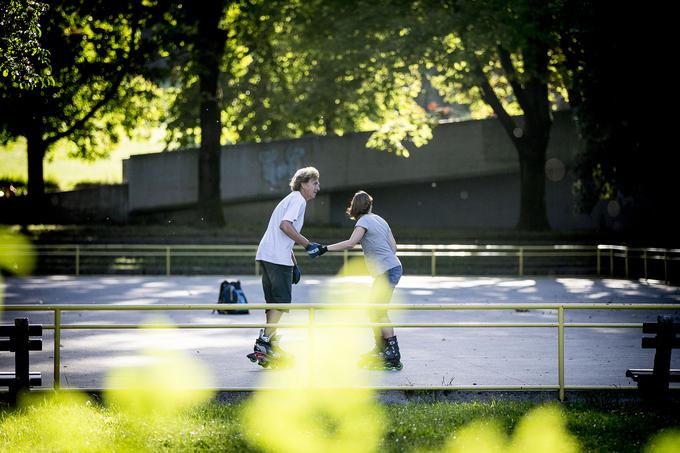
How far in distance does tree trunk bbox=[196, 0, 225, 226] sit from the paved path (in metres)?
9.72

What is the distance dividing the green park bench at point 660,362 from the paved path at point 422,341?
62 centimetres

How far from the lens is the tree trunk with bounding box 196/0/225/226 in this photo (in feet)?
104

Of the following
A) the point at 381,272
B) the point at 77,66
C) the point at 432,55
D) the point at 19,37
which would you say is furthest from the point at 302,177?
the point at 77,66

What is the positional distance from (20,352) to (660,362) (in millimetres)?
5355

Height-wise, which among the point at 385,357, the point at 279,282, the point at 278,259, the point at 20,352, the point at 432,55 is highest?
the point at 432,55

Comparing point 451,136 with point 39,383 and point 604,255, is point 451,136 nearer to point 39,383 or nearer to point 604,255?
point 604,255

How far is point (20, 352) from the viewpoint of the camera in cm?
843

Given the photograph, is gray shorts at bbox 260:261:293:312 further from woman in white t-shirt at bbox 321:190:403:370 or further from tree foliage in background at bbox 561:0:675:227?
tree foliage in background at bbox 561:0:675:227

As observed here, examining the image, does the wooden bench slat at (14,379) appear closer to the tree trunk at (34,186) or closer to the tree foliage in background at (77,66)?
the tree foliage in background at (77,66)

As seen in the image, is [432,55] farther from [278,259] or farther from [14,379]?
[14,379]

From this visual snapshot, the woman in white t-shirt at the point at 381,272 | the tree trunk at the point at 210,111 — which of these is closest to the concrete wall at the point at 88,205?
the tree trunk at the point at 210,111

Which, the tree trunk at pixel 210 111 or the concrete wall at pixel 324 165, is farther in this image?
the concrete wall at pixel 324 165

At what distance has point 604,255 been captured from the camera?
2992cm

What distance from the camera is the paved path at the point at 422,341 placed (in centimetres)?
987
